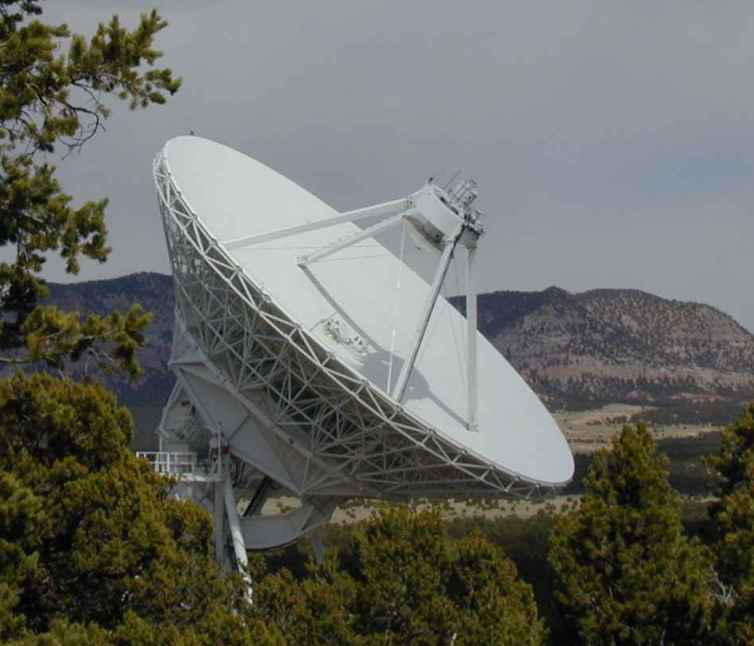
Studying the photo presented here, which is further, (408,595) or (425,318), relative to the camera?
(425,318)

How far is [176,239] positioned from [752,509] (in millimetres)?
16671

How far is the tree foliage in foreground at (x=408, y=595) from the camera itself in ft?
88.1

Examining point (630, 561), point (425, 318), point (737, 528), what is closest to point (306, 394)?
point (425, 318)

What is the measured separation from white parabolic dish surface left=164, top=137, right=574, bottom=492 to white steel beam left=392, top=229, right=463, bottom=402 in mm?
756

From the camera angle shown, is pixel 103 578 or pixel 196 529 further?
pixel 196 529

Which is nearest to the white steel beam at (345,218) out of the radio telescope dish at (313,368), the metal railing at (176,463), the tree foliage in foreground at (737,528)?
the radio telescope dish at (313,368)

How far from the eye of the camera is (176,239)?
31391 mm

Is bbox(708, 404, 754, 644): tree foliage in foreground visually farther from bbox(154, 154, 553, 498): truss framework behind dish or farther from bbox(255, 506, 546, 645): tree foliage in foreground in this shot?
bbox(154, 154, 553, 498): truss framework behind dish

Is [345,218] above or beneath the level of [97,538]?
above

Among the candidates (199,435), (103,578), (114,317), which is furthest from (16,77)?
(199,435)

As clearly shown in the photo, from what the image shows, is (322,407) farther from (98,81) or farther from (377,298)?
(98,81)

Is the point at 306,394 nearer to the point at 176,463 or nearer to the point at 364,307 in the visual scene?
the point at 364,307

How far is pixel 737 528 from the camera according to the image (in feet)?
111

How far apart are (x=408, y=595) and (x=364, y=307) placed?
9769 millimetres
